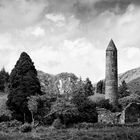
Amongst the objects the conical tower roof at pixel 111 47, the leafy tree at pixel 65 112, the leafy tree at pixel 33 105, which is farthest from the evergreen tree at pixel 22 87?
the conical tower roof at pixel 111 47

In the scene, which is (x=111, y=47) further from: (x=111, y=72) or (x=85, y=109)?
(x=85, y=109)

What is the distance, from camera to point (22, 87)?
48.1 m

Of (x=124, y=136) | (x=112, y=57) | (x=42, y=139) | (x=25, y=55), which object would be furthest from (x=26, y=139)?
(x=112, y=57)

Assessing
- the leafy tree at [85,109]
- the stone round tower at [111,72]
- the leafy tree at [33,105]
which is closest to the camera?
the leafy tree at [33,105]

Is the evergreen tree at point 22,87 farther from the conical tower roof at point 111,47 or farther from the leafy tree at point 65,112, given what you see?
the conical tower roof at point 111,47

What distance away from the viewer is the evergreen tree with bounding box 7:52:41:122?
4653 cm

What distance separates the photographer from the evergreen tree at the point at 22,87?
4653cm

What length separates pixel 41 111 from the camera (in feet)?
150

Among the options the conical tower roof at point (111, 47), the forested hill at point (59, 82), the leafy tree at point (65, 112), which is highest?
the conical tower roof at point (111, 47)

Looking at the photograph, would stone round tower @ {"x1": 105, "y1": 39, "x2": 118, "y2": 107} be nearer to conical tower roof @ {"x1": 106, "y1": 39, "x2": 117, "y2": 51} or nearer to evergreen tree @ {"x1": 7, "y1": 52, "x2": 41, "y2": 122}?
conical tower roof @ {"x1": 106, "y1": 39, "x2": 117, "y2": 51}

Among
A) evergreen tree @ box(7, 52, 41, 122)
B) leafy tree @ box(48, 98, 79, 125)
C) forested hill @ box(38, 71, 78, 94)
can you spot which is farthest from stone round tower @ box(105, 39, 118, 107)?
leafy tree @ box(48, 98, 79, 125)

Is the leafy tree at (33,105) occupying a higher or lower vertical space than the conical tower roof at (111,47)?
lower

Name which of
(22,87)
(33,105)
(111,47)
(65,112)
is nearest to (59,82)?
(111,47)

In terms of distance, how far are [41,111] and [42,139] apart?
74.7 feet
